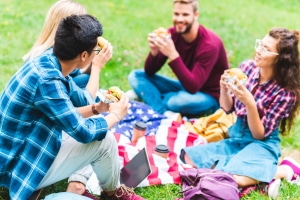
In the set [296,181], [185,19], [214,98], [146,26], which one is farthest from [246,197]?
[146,26]

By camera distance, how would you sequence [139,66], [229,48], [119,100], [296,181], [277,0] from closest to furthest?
[119,100] → [296,181] → [139,66] → [229,48] → [277,0]

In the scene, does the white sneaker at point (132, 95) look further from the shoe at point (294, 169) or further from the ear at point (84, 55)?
the ear at point (84, 55)

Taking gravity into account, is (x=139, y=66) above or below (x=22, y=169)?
below

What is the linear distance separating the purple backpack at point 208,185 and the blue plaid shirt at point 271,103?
0.69 m

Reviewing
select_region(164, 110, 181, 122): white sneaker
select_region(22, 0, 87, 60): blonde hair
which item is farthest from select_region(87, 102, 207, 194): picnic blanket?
select_region(22, 0, 87, 60): blonde hair

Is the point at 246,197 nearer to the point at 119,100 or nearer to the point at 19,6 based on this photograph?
the point at 119,100

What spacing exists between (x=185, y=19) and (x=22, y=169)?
303cm

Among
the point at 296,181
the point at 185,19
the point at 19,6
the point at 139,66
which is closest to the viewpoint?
the point at 296,181

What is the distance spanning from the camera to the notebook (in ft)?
13.1

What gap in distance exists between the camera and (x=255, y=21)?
9852 millimetres

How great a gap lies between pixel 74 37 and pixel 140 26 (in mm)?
5605

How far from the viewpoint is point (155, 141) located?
479 cm

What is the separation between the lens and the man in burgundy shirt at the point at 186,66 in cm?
540

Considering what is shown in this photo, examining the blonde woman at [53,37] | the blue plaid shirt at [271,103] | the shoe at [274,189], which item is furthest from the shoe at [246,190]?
the blonde woman at [53,37]
